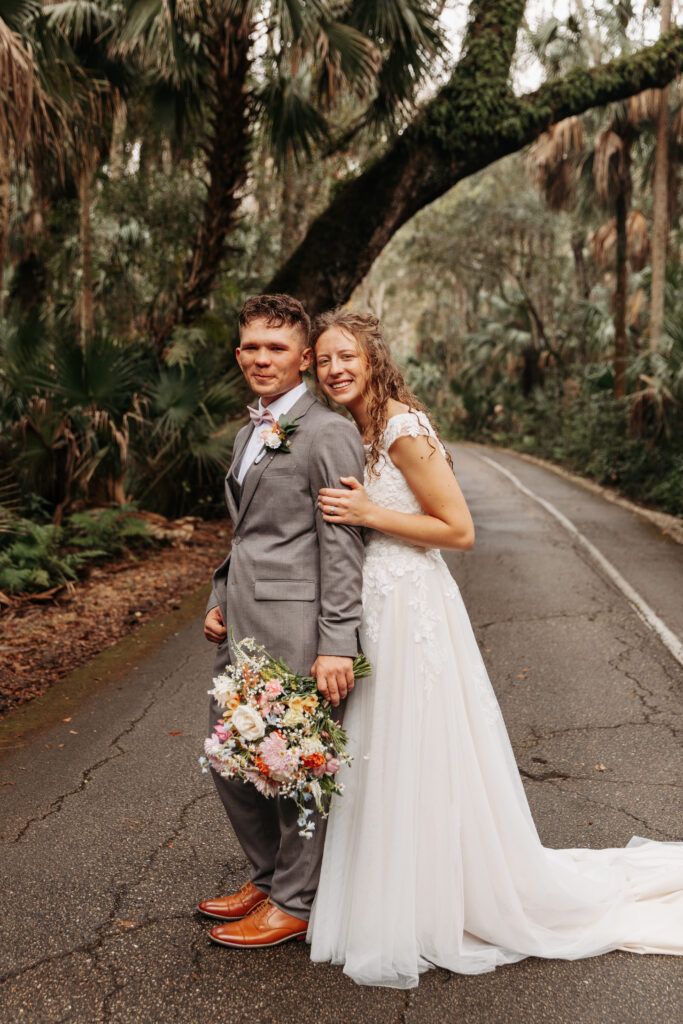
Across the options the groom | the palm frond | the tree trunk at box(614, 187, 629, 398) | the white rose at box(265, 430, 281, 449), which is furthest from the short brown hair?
the tree trunk at box(614, 187, 629, 398)

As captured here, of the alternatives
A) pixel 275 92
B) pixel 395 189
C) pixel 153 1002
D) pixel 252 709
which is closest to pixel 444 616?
pixel 252 709

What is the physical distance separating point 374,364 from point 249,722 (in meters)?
1.17

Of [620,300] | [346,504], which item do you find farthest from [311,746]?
[620,300]

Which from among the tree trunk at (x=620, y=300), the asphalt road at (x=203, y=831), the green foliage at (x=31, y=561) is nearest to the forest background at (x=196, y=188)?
the green foliage at (x=31, y=561)

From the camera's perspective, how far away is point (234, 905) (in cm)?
296

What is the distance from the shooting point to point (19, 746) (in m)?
4.64

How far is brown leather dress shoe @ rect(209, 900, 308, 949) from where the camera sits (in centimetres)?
277

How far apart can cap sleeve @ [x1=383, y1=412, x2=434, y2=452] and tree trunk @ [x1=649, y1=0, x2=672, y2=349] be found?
1645 cm

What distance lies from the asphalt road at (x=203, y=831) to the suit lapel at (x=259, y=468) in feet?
4.71

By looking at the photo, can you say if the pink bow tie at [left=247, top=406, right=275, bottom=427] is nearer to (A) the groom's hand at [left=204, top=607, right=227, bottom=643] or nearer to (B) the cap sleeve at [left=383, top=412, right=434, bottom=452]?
(B) the cap sleeve at [left=383, top=412, right=434, bottom=452]

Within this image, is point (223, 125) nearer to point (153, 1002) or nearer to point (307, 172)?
point (307, 172)

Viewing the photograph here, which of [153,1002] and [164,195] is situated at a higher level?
[164,195]

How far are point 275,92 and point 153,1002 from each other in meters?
11.4

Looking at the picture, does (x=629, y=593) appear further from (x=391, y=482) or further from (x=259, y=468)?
(x=259, y=468)
